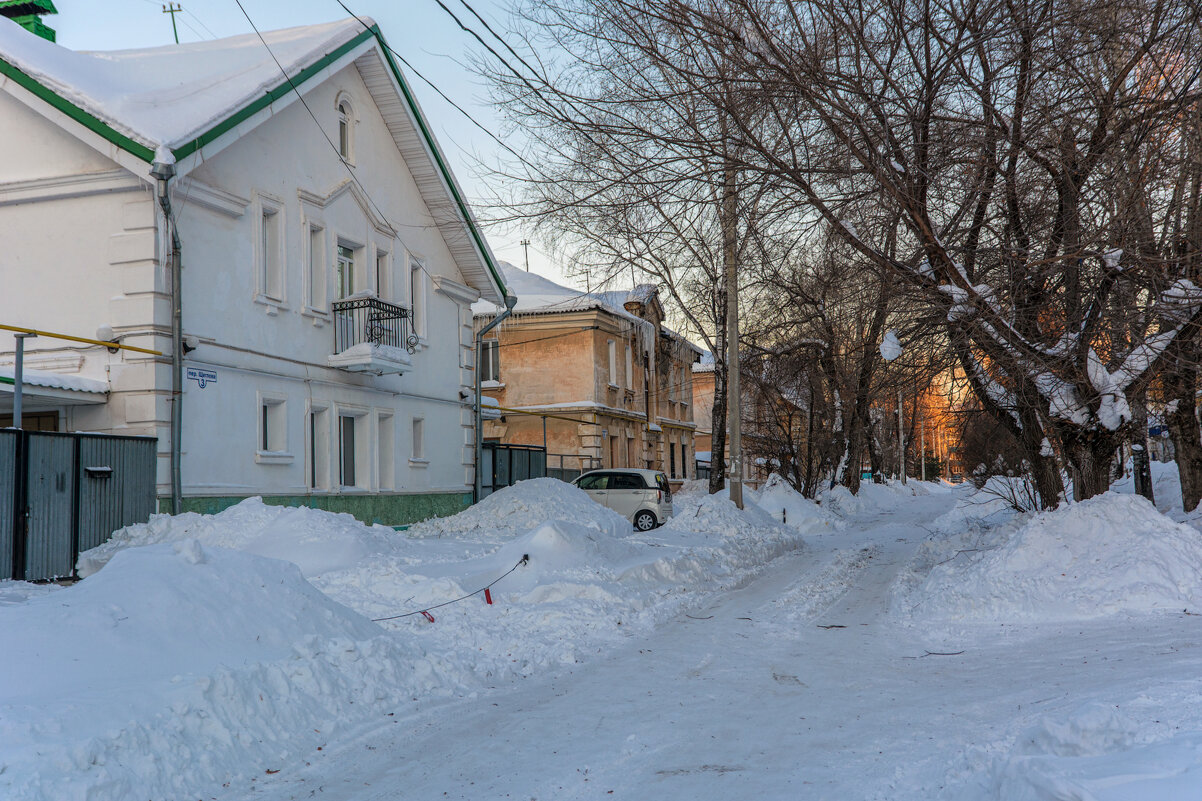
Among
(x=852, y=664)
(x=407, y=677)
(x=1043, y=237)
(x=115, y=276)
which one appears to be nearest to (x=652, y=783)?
(x=407, y=677)

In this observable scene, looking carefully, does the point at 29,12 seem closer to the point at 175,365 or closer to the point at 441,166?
the point at 441,166

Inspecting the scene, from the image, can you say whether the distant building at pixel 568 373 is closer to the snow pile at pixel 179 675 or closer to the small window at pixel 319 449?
the small window at pixel 319 449

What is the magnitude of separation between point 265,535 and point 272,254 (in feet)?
19.4

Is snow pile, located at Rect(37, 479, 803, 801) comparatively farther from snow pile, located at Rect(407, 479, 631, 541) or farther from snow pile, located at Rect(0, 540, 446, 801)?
snow pile, located at Rect(407, 479, 631, 541)

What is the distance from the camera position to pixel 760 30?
9039 mm

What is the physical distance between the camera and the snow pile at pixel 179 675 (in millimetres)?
4832

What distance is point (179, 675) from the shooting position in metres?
5.95

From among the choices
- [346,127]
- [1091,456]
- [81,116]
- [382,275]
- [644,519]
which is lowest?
[644,519]

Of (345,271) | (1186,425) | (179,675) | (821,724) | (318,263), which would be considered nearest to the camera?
(179,675)

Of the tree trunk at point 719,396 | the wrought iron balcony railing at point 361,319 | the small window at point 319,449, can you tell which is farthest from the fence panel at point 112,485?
the tree trunk at point 719,396

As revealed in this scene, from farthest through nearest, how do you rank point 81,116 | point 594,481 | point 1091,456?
point 594,481, point 81,116, point 1091,456

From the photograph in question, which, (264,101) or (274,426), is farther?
(274,426)

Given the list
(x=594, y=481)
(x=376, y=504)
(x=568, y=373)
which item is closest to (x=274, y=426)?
(x=376, y=504)

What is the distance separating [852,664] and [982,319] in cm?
509
